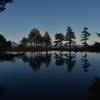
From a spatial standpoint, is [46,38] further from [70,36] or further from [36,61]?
[36,61]

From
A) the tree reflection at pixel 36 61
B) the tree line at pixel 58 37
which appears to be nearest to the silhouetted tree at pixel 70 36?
the tree line at pixel 58 37

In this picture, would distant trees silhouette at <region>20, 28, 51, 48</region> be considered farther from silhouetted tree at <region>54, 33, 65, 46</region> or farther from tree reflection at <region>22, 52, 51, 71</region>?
tree reflection at <region>22, 52, 51, 71</region>

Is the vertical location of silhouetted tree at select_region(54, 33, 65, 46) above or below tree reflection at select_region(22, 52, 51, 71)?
above

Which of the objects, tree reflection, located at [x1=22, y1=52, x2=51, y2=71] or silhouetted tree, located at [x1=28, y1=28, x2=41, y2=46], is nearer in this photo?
tree reflection, located at [x1=22, y1=52, x2=51, y2=71]

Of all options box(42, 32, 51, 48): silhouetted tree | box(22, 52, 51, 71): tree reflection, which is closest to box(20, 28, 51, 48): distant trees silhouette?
box(42, 32, 51, 48): silhouetted tree

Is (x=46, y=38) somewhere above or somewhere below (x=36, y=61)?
above

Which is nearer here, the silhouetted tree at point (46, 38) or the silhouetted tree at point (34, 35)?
the silhouetted tree at point (34, 35)

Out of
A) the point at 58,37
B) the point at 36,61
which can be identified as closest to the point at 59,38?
the point at 58,37

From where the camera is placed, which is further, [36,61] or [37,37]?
[37,37]

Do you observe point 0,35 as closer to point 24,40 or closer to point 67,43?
point 24,40

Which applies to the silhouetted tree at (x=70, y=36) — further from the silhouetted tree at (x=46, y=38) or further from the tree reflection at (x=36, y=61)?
the tree reflection at (x=36, y=61)

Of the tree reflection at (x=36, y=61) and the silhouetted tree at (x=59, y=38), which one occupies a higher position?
the silhouetted tree at (x=59, y=38)

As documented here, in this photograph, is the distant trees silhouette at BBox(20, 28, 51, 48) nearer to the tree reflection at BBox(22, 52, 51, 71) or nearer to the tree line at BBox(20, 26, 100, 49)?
the tree line at BBox(20, 26, 100, 49)

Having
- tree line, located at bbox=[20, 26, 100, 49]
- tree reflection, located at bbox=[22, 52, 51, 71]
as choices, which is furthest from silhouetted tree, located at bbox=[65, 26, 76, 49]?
tree reflection, located at bbox=[22, 52, 51, 71]
